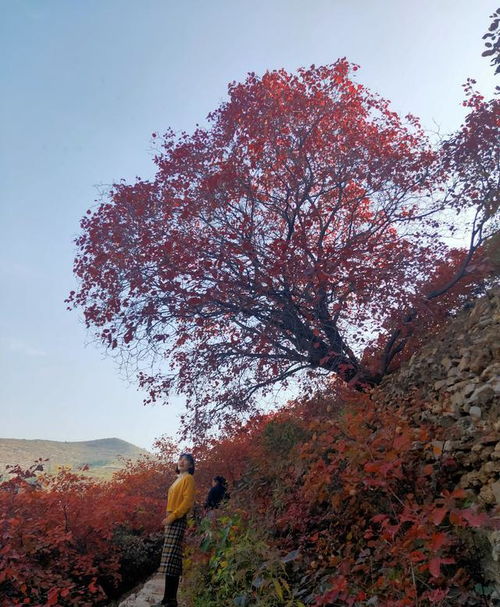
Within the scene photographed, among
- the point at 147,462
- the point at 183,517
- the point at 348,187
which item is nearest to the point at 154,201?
the point at 348,187

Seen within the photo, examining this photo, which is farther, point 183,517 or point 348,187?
point 348,187

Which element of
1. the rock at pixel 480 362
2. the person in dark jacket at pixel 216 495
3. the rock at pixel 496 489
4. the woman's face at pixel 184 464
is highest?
the woman's face at pixel 184 464

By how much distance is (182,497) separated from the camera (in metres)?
6.22

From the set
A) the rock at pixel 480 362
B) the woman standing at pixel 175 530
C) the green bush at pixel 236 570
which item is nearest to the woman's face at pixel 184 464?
the woman standing at pixel 175 530

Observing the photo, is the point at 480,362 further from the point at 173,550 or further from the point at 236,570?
the point at 173,550

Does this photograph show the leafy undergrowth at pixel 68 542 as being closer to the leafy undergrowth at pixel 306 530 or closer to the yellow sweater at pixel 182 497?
the leafy undergrowth at pixel 306 530

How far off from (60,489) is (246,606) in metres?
4.83

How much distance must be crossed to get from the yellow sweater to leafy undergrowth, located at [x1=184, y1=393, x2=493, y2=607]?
56cm

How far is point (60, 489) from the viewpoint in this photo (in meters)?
8.23

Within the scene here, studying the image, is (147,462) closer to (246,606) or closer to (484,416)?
(246,606)

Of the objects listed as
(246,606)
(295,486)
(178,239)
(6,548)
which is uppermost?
(178,239)

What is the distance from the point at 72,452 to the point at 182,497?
122 feet

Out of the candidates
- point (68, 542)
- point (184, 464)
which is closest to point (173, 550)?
point (184, 464)

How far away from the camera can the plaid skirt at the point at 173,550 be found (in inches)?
232
